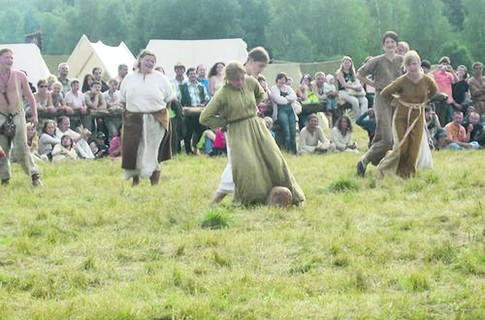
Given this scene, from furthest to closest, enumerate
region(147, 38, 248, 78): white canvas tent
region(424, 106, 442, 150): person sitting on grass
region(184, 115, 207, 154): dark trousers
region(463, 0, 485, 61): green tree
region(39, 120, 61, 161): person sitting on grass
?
region(463, 0, 485, 61): green tree < region(147, 38, 248, 78): white canvas tent < region(424, 106, 442, 150): person sitting on grass < region(184, 115, 207, 154): dark trousers < region(39, 120, 61, 161): person sitting on grass

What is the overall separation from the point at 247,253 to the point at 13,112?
5212mm

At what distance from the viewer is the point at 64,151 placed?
15.0 m

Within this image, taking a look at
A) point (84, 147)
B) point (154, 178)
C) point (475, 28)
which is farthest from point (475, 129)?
point (475, 28)

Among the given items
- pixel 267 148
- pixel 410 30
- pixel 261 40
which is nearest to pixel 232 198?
pixel 267 148

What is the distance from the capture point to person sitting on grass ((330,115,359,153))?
15.9 metres

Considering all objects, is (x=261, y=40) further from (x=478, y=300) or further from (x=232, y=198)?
(x=478, y=300)

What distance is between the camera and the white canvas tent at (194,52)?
27.5m

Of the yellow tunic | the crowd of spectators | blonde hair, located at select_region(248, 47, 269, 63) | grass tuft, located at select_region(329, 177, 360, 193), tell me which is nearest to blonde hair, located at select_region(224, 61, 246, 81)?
blonde hair, located at select_region(248, 47, 269, 63)

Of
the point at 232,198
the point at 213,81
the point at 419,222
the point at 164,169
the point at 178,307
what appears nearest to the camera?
the point at 178,307

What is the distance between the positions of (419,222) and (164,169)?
5.88m

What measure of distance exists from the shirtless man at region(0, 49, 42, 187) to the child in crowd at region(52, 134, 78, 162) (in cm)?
307

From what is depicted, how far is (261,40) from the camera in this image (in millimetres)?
61375

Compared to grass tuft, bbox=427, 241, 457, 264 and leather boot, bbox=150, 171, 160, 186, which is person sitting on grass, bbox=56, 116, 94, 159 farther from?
grass tuft, bbox=427, 241, 457, 264

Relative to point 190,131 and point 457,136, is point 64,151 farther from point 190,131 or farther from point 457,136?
point 457,136
